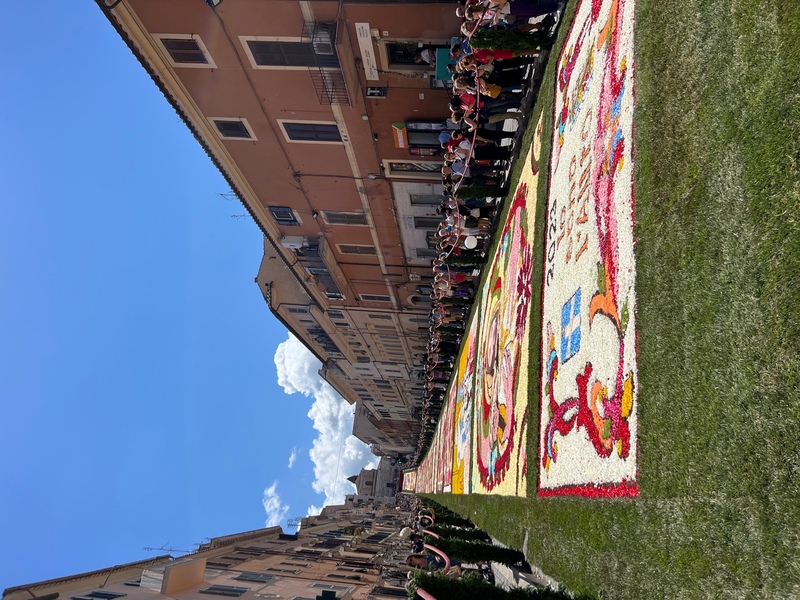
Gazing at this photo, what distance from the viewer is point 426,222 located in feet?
64.2

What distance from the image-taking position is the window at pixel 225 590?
55.3ft

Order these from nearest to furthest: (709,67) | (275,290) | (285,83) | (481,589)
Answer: (709,67) → (481,589) → (285,83) → (275,290)

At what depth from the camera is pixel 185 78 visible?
15258mm

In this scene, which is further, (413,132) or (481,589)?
(413,132)

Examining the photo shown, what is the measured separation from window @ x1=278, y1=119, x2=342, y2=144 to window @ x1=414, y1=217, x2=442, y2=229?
4.40m

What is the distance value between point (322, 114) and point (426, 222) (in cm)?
570

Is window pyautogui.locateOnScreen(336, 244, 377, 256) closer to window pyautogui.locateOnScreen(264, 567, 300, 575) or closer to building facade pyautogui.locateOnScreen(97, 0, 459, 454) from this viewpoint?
building facade pyautogui.locateOnScreen(97, 0, 459, 454)

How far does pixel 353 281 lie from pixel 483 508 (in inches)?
637

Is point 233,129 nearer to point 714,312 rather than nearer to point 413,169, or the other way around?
point 413,169

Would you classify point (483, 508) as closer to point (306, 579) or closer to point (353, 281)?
point (306, 579)

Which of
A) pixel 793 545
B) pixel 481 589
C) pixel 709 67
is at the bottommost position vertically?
pixel 481 589

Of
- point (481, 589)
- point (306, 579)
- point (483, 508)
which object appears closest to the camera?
point (481, 589)

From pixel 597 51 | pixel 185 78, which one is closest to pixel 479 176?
pixel 597 51

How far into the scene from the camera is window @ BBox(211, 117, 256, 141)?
16.6 metres
